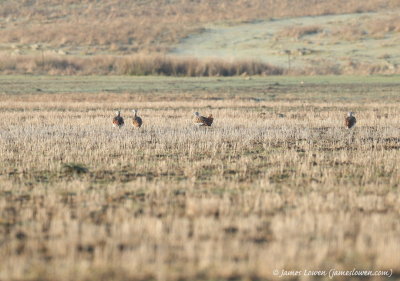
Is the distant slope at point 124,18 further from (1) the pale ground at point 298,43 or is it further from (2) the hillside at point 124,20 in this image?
(1) the pale ground at point 298,43

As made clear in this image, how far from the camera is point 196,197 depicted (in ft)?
33.6

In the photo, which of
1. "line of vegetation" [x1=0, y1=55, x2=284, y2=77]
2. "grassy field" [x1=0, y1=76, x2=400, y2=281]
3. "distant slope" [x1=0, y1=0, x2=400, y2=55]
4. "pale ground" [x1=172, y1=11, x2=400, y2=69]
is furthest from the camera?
"distant slope" [x1=0, y1=0, x2=400, y2=55]

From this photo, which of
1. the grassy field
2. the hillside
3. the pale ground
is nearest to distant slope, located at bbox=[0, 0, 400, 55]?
the hillside

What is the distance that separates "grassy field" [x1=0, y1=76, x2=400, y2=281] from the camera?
7293 millimetres

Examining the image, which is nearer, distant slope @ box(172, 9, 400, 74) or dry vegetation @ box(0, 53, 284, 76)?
dry vegetation @ box(0, 53, 284, 76)

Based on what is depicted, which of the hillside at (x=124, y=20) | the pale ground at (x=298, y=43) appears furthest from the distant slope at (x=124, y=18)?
the pale ground at (x=298, y=43)

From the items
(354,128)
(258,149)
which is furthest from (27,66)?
(258,149)

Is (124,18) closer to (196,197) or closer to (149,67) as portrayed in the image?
(149,67)

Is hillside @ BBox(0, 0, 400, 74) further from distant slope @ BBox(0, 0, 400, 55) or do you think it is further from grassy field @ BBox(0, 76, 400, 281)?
grassy field @ BBox(0, 76, 400, 281)

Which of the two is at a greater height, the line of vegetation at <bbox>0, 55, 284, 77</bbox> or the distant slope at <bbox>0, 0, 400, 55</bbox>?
the distant slope at <bbox>0, 0, 400, 55</bbox>

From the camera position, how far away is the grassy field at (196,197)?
729 centimetres

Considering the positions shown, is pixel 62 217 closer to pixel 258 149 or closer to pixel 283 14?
pixel 258 149

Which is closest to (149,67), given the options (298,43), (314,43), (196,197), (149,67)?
(149,67)

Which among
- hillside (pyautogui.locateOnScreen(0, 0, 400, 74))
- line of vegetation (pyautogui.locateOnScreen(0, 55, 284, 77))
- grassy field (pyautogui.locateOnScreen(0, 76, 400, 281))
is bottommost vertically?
line of vegetation (pyautogui.locateOnScreen(0, 55, 284, 77))
